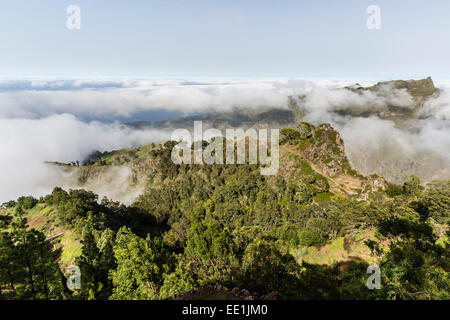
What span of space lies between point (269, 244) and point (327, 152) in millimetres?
Answer: 42098

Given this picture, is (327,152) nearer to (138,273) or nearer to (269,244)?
(269,244)

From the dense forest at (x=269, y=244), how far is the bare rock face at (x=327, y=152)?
1.00 feet

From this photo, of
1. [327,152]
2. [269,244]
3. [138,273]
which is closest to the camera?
[138,273]

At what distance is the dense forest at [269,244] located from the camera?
1538cm

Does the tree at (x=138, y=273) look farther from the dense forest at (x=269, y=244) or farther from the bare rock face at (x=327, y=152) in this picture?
the bare rock face at (x=327, y=152)

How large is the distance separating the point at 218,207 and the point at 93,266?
46163mm

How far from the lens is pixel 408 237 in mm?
22016

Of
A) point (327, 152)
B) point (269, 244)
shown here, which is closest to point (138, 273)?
point (269, 244)

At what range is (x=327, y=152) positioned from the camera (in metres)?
60.8

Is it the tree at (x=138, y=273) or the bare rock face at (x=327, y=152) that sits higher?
the bare rock face at (x=327, y=152)

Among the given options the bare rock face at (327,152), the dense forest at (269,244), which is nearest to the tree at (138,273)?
the dense forest at (269,244)

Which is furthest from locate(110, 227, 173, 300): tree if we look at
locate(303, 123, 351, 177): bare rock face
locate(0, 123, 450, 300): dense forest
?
locate(303, 123, 351, 177): bare rock face

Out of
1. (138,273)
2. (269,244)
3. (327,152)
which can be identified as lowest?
(269,244)
